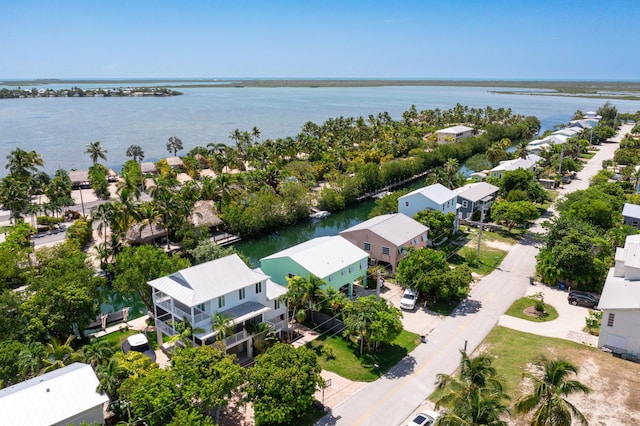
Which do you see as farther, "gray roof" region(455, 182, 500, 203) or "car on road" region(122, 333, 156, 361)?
"gray roof" region(455, 182, 500, 203)

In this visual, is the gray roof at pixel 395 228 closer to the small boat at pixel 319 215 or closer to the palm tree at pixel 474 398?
the small boat at pixel 319 215

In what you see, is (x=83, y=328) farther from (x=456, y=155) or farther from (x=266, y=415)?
(x=456, y=155)

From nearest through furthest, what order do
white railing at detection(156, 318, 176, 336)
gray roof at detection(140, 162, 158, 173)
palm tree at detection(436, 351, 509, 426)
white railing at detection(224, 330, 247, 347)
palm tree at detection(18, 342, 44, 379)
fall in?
palm tree at detection(436, 351, 509, 426) → palm tree at detection(18, 342, 44, 379) → white railing at detection(224, 330, 247, 347) → white railing at detection(156, 318, 176, 336) → gray roof at detection(140, 162, 158, 173)

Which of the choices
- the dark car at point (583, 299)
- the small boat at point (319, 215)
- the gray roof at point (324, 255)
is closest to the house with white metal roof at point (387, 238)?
the gray roof at point (324, 255)

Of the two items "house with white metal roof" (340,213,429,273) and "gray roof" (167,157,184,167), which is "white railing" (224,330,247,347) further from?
"gray roof" (167,157,184,167)

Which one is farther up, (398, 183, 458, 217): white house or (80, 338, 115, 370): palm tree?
(398, 183, 458, 217): white house

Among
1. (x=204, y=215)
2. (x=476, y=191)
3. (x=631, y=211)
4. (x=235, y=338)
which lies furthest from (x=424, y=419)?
(x=631, y=211)

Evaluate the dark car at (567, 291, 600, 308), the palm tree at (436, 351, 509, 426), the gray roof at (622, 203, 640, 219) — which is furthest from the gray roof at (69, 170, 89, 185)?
the gray roof at (622, 203, 640, 219)

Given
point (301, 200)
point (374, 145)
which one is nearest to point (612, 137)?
point (374, 145)

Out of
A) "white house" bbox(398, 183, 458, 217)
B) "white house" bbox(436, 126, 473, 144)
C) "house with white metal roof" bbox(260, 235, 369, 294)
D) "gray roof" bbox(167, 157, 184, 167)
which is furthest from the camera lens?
"white house" bbox(436, 126, 473, 144)
